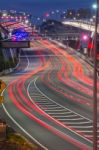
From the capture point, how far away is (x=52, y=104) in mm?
74875

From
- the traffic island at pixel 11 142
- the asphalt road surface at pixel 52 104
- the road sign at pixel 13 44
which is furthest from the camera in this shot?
the road sign at pixel 13 44

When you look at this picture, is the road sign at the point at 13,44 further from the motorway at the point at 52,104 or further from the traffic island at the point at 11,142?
the traffic island at the point at 11,142

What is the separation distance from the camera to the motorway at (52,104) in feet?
169

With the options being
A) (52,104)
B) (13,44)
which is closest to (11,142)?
(52,104)

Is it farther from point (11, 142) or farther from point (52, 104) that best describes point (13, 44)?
point (11, 142)

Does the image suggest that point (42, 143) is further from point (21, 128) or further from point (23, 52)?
point (23, 52)

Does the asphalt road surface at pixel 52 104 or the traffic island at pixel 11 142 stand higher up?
the traffic island at pixel 11 142

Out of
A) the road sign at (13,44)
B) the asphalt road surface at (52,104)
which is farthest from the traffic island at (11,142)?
the road sign at (13,44)

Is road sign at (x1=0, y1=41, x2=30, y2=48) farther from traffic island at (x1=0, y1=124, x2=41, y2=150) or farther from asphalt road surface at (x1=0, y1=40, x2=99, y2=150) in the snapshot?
traffic island at (x1=0, y1=124, x2=41, y2=150)

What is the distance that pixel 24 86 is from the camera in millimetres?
99000

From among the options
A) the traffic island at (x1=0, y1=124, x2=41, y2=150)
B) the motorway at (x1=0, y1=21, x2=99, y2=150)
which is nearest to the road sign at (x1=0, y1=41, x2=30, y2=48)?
the motorway at (x1=0, y1=21, x2=99, y2=150)

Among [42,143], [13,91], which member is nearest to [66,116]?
[42,143]

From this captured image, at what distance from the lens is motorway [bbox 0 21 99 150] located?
51.6m

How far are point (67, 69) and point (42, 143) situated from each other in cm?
8779
